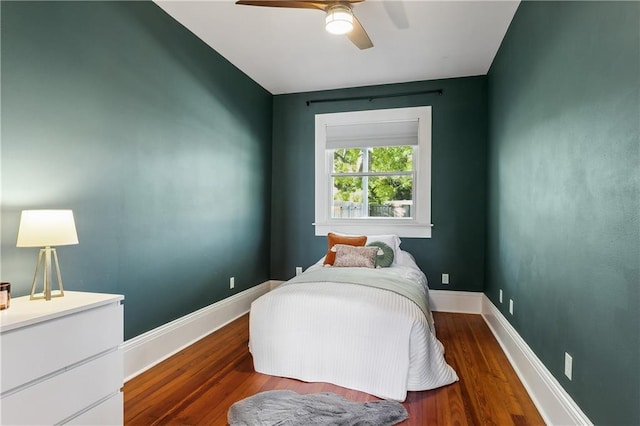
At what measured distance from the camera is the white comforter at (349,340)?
226cm

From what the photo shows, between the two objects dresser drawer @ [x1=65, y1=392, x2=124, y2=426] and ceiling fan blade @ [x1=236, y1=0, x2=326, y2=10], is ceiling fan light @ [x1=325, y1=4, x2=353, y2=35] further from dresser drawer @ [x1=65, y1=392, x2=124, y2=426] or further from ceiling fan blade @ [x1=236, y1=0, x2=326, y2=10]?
dresser drawer @ [x1=65, y1=392, x2=124, y2=426]

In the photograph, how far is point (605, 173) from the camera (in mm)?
1468

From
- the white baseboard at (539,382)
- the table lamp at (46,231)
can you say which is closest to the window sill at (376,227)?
the white baseboard at (539,382)

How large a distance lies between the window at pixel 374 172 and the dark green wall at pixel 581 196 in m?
1.50

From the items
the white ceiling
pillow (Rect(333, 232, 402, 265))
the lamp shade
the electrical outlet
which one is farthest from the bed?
the white ceiling

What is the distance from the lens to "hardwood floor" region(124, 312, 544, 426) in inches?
79.7

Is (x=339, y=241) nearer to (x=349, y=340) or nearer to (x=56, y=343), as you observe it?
(x=349, y=340)

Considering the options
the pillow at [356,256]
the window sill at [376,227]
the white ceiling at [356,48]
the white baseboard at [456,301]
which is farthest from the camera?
the window sill at [376,227]

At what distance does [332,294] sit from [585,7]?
2.09 m

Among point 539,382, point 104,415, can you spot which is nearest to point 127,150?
point 104,415

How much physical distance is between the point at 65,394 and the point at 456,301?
3.81m

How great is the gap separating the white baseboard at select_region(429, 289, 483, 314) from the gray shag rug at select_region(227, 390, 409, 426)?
2316mm

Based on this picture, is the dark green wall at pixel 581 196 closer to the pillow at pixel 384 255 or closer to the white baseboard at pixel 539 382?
the white baseboard at pixel 539 382

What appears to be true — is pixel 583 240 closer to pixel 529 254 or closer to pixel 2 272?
pixel 529 254
